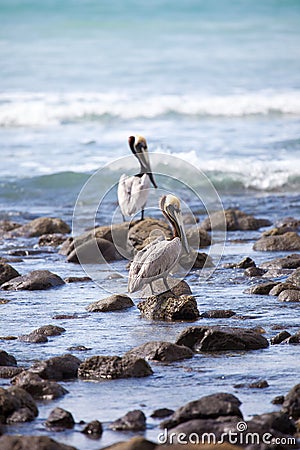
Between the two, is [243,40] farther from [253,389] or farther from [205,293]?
[253,389]

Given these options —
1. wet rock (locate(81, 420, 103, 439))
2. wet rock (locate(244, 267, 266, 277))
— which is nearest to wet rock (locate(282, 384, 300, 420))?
wet rock (locate(81, 420, 103, 439))

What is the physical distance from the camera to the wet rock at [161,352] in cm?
576

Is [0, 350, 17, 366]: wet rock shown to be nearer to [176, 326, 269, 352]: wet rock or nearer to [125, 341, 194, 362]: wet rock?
[125, 341, 194, 362]: wet rock

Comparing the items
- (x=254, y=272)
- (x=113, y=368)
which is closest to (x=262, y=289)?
(x=254, y=272)

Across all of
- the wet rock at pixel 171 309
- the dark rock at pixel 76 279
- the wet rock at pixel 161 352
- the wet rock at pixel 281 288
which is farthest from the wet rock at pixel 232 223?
the wet rock at pixel 161 352

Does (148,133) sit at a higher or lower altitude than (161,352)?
higher

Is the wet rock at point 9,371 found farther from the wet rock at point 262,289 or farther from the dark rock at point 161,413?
the wet rock at point 262,289

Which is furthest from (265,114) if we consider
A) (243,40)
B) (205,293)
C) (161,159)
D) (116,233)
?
(205,293)

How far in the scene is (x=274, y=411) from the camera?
477 centimetres

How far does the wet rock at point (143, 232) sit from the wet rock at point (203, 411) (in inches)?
180

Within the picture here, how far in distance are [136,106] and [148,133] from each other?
2.71m

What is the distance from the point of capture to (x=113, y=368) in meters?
5.43

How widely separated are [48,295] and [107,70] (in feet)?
71.3

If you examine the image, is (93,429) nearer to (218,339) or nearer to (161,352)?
(161,352)
